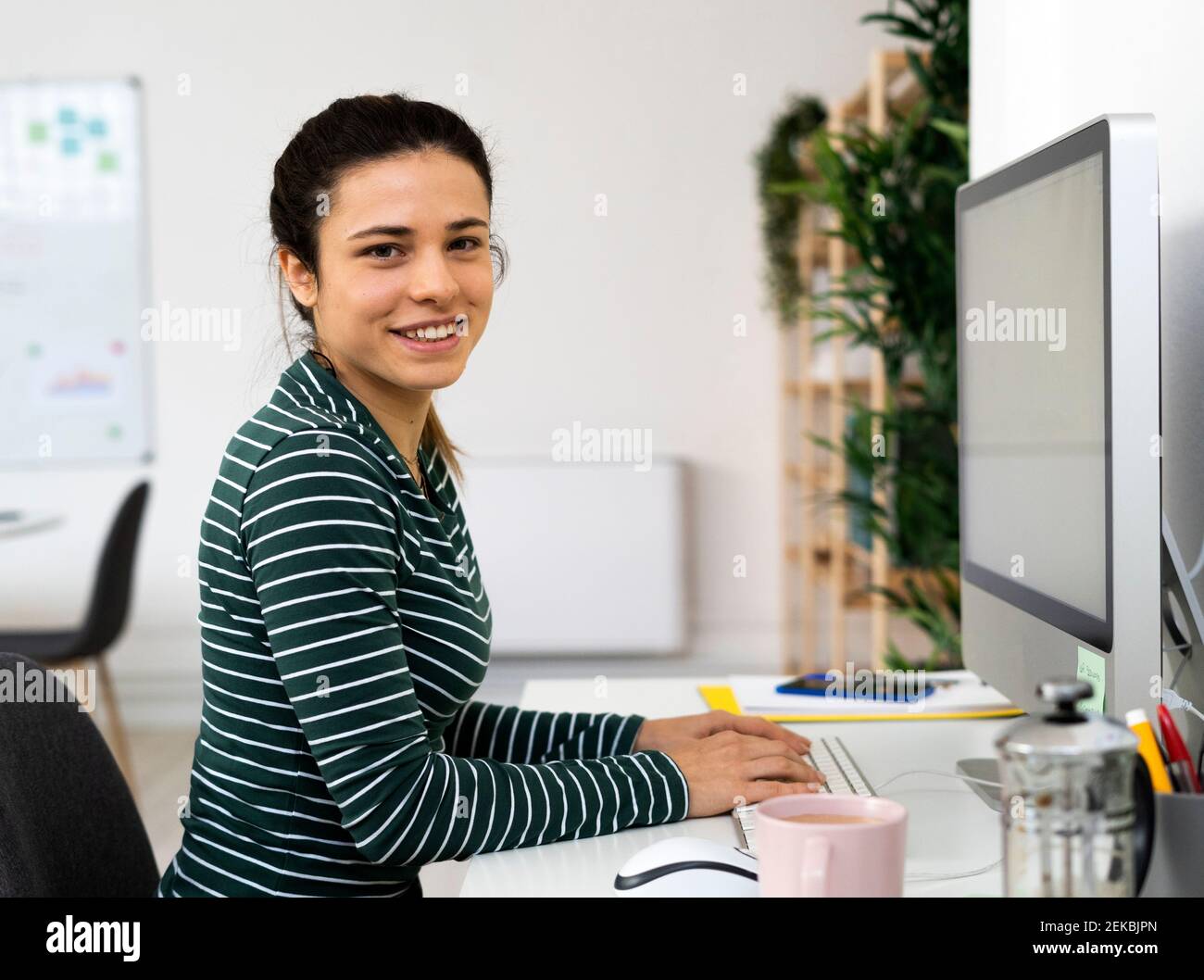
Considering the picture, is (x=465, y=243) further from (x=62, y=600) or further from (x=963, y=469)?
(x=62, y=600)

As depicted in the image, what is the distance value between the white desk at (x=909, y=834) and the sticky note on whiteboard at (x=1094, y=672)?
47 mm

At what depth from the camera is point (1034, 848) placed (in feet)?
1.47

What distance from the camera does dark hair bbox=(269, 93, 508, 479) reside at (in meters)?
0.84

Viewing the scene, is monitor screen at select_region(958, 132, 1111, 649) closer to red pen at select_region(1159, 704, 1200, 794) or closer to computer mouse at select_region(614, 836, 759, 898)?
red pen at select_region(1159, 704, 1200, 794)

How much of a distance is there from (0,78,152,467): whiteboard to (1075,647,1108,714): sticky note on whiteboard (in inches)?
126

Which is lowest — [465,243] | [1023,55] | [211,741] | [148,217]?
[211,741]

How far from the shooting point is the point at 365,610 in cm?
72

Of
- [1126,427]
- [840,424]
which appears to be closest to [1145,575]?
[1126,427]

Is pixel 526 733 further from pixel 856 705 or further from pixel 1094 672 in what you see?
pixel 1094 672

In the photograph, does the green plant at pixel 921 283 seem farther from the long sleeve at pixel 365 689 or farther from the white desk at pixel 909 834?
the long sleeve at pixel 365 689

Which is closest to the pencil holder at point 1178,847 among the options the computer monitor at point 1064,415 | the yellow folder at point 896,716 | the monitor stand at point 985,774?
the computer monitor at point 1064,415

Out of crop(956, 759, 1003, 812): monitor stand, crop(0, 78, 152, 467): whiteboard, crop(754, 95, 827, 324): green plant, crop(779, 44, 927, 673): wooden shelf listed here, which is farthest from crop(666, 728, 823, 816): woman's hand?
crop(0, 78, 152, 467): whiteboard

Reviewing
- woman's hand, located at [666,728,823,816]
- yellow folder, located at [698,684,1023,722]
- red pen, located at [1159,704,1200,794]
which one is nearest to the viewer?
red pen, located at [1159,704,1200,794]
